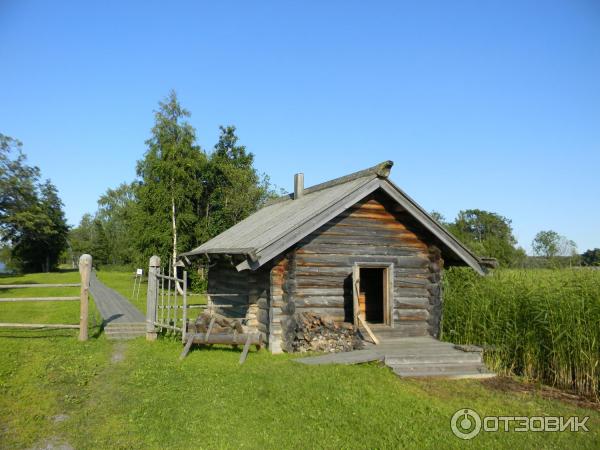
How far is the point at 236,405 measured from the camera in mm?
7418

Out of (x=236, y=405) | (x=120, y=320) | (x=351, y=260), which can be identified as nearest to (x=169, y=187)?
(x=120, y=320)

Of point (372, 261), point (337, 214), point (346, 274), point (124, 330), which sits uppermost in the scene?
point (337, 214)

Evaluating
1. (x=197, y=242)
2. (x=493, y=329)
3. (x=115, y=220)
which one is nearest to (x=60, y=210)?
(x=115, y=220)

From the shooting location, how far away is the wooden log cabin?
11.6 metres

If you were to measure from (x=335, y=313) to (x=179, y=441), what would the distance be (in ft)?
22.5

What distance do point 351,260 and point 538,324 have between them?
472cm

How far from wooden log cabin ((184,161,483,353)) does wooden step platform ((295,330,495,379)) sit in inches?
50.4

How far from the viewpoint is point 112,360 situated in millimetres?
10664

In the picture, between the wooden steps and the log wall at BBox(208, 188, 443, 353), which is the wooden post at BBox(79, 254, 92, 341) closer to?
the wooden steps

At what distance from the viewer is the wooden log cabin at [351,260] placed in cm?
1160

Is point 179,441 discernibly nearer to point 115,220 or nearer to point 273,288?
point 273,288

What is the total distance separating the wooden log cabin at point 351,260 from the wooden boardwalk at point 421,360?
51.3 inches

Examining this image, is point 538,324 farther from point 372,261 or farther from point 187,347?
point 187,347

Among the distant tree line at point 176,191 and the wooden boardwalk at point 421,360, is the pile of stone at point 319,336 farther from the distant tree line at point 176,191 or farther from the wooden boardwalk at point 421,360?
the distant tree line at point 176,191
